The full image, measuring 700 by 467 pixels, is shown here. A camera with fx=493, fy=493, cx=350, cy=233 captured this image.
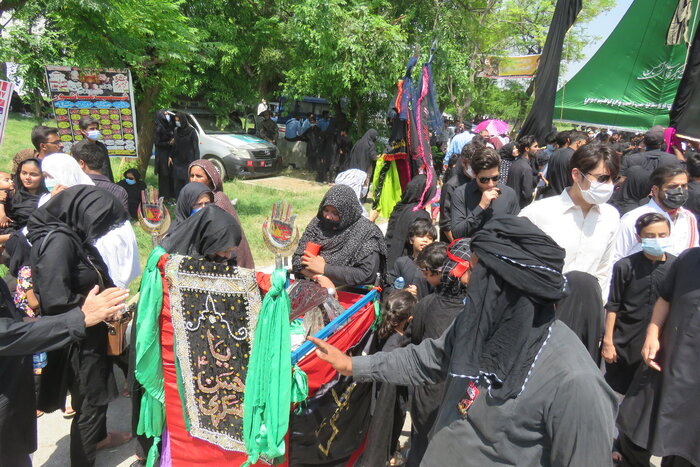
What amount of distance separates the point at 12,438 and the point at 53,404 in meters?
0.59

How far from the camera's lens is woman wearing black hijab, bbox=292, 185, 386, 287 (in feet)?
10.8

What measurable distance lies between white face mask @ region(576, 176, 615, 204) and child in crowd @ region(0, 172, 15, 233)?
455cm

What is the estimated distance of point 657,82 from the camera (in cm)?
714

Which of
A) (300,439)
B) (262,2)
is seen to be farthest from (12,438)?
(262,2)

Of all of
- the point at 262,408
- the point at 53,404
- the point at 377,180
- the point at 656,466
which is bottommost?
the point at 656,466

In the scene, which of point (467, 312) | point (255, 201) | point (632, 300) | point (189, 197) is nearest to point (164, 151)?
point (255, 201)

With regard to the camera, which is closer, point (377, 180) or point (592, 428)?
point (592, 428)

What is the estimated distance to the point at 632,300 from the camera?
3117 millimetres

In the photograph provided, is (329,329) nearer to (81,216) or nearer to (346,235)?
(346,235)

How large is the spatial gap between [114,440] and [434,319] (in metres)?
2.32

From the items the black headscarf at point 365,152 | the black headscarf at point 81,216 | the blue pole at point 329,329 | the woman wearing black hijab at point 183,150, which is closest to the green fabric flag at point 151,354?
the black headscarf at point 81,216

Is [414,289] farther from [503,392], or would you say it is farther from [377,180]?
[377,180]

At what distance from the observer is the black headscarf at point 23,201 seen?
418 cm

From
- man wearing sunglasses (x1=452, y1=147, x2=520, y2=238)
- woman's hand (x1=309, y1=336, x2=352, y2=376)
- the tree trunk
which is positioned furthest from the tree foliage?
woman's hand (x1=309, y1=336, x2=352, y2=376)
